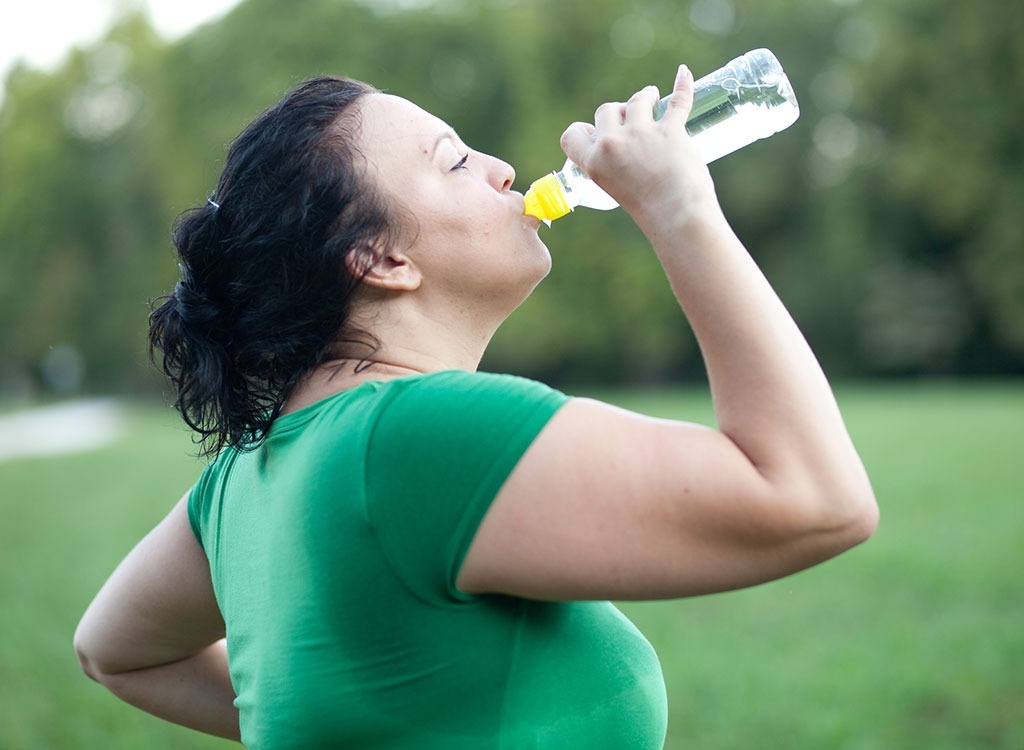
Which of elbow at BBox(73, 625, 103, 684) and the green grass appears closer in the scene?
elbow at BBox(73, 625, 103, 684)

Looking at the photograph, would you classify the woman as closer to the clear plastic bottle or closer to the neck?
the neck

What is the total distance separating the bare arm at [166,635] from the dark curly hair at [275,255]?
25 cm

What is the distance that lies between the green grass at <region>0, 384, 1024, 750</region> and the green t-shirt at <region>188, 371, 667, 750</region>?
688mm

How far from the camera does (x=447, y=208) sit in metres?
1.69

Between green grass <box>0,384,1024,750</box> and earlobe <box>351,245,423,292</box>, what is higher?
earlobe <box>351,245,423,292</box>

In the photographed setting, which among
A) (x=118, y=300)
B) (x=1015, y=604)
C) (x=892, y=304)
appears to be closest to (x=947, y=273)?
(x=892, y=304)

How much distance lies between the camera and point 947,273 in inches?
1372

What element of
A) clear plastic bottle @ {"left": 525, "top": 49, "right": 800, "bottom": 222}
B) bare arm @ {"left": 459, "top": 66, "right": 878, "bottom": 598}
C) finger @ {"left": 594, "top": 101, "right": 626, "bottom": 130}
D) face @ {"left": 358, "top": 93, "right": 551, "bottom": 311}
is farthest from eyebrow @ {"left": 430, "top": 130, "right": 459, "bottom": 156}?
bare arm @ {"left": 459, "top": 66, "right": 878, "bottom": 598}

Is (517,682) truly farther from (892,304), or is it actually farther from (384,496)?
(892,304)

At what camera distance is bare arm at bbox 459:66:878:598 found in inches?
51.9

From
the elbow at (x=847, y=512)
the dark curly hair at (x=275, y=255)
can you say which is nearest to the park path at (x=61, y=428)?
the dark curly hair at (x=275, y=255)

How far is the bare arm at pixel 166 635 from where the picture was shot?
1.88 metres

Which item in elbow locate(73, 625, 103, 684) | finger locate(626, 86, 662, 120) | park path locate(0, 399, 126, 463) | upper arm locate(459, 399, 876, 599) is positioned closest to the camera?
upper arm locate(459, 399, 876, 599)

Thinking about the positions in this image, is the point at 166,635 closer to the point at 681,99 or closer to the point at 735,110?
the point at 681,99
